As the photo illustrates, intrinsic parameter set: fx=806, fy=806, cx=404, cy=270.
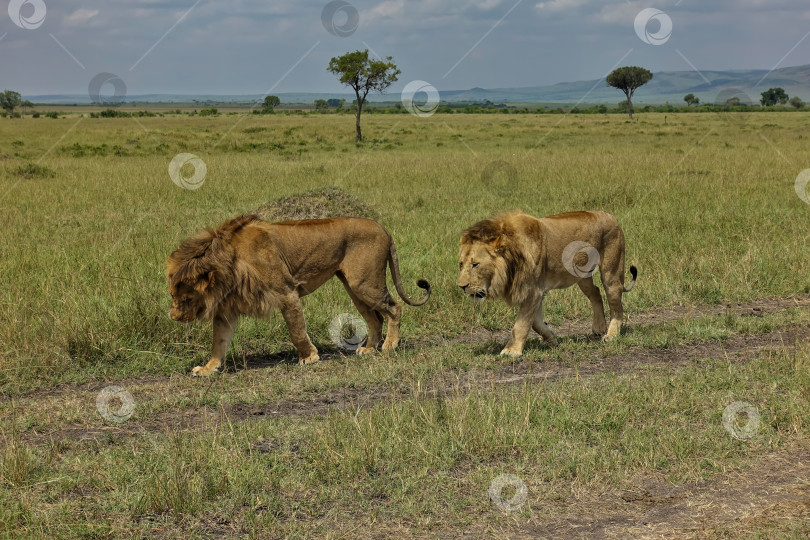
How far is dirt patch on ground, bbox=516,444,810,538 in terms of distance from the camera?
12.4 feet

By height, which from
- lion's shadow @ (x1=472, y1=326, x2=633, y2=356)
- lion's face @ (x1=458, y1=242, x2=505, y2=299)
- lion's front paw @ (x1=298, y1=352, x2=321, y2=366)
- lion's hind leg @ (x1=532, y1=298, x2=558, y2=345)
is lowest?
lion's front paw @ (x1=298, y1=352, x2=321, y2=366)

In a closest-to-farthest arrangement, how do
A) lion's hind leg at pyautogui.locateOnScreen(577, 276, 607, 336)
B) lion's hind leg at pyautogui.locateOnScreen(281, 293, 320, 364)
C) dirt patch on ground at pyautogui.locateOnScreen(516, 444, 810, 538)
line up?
dirt patch on ground at pyautogui.locateOnScreen(516, 444, 810, 538) < lion's hind leg at pyautogui.locateOnScreen(281, 293, 320, 364) < lion's hind leg at pyautogui.locateOnScreen(577, 276, 607, 336)

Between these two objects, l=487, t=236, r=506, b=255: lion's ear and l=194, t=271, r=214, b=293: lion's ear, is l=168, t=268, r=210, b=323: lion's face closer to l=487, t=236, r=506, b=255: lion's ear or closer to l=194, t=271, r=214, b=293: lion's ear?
l=194, t=271, r=214, b=293: lion's ear

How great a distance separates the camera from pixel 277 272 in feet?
21.8

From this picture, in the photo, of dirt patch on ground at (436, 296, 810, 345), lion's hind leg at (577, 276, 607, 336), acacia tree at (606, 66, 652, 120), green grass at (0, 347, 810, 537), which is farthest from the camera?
acacia tree at (606, 66, 652, 120)

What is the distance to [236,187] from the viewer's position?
18.2 metres

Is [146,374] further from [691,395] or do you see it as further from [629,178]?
[629,178]

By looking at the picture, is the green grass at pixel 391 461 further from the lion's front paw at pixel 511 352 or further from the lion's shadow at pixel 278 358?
the lion's shadow at pixel 278 358

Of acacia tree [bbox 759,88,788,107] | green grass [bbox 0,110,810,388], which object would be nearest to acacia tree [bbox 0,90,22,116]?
green grass [bbox 0,110,810,388]

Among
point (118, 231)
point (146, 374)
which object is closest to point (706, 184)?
point (118, 231)

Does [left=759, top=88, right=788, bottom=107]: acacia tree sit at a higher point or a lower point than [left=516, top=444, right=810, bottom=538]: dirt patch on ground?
higher

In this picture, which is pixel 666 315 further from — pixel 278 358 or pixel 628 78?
pixel 628 78

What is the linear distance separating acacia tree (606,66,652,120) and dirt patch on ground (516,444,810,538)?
78.2 m

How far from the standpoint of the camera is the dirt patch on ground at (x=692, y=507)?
3.78m
